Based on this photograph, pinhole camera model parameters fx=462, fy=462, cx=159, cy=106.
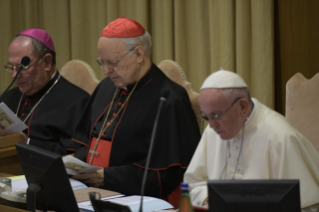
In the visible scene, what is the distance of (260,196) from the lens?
1.67 metres

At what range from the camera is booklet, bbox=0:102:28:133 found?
135 inches

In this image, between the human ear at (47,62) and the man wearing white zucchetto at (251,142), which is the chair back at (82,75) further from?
the man wearing white zucchetto at (251,142)

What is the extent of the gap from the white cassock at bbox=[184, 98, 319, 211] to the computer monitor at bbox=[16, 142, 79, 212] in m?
0.81

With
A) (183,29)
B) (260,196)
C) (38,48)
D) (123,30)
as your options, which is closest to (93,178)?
(123,30)

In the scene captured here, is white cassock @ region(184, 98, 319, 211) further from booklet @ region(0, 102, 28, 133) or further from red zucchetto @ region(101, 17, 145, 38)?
booklet @ region(0, 102, 28, 133)

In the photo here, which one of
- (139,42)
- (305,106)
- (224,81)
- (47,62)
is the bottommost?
(305,106)

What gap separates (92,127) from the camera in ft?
11.8

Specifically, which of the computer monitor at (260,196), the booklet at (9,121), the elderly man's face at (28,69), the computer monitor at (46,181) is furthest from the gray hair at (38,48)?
the computer monitor at (260,196)

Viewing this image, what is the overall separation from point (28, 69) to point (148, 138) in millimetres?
1398

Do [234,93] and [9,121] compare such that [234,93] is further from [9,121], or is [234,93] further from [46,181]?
[9,121]

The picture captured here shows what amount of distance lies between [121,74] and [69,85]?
1049mm

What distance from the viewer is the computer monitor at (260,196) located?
1668mm

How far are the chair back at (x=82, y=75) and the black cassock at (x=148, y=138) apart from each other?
3.53ft

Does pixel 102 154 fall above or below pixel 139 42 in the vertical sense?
below
